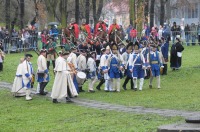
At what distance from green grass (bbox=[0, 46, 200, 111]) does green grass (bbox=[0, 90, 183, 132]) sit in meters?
2.10

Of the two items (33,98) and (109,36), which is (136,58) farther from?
(109,36)

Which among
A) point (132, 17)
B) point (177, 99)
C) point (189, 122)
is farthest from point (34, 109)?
point (132, 17)

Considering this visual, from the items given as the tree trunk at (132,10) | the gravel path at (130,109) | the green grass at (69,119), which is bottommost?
the green grass at (69,119)

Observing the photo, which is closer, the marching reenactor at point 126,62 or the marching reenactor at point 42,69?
the marching reenactor at point 42,69

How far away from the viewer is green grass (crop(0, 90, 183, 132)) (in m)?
16.7

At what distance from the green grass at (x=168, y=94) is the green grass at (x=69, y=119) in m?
2.10

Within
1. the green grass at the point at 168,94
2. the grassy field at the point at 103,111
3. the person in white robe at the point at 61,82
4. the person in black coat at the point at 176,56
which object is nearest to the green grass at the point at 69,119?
the grassy field at the point at 103,111

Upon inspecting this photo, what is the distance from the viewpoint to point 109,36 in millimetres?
32438

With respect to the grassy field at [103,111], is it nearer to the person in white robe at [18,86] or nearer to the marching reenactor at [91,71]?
the person in white robe at [18,86]

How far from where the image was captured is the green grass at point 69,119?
16719 millimetres

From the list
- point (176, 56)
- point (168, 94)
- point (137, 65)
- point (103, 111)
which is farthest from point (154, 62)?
point (103, 111)

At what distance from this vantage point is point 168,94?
23.8 m

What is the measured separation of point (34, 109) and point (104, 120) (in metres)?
3.89

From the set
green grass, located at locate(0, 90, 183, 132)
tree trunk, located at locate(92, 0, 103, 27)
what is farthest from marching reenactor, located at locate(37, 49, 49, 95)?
tree trunk, located at locate(92, 0, 103, 27)
